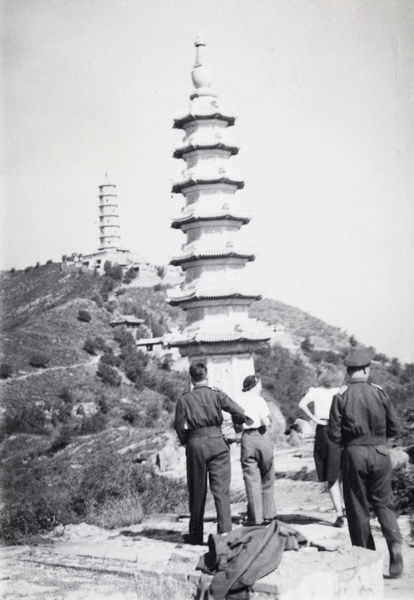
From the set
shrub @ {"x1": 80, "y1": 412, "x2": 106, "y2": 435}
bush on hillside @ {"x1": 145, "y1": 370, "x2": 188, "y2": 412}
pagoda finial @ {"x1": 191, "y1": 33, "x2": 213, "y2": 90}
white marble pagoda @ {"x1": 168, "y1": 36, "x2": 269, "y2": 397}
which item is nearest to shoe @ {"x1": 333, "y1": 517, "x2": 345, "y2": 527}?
white marble pagoda @ {"x1": 168, "y1": 36, "x2": 269, "y2": 397}

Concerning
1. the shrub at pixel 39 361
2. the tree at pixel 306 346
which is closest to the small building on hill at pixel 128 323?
the shrub at pixel 39 361

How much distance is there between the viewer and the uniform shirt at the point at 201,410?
7.30 metres

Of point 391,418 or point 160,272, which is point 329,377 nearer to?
point 391,418

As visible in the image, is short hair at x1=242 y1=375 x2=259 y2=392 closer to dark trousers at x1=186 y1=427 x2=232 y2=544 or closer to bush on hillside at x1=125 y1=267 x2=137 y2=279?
dark trousers at x1=186 y1=427 x2=232 y2=544

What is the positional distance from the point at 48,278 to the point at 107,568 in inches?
2776

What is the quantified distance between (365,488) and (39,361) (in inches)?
1710

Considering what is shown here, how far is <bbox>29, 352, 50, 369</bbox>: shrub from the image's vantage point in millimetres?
47938


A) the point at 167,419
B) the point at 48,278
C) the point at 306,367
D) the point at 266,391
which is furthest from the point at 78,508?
the point at 48,278

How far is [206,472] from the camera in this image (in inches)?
289

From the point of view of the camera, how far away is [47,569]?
23.9 ft

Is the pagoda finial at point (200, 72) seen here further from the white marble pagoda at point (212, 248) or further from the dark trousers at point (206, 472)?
the dark trousers at point (206, 472)

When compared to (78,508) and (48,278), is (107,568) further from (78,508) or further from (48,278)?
(48,278)

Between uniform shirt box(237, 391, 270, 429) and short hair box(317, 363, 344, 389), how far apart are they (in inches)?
32.4

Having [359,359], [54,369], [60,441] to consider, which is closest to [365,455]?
[359,359]
